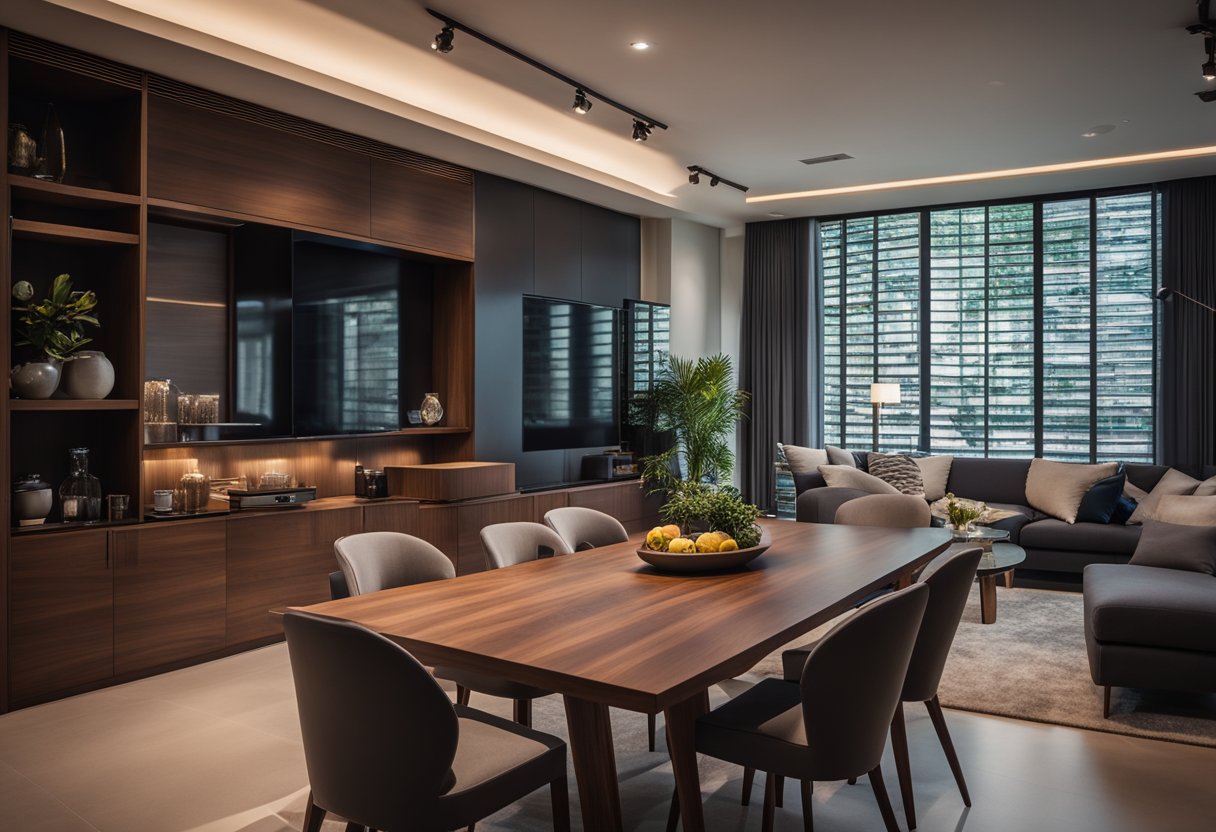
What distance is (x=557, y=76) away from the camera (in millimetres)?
4934

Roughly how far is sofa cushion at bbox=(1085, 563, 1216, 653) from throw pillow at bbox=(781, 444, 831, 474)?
3456 mm

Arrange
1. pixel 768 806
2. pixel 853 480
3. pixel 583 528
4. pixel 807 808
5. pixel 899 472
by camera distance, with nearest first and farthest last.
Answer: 1. pixel 768 806
2. pixel 807 808
3. pixel 583 528
4. pixel 853 480
5. pixel 899 472

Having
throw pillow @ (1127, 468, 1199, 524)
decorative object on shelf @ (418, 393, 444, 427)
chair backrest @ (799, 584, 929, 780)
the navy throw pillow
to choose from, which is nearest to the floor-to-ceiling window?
throw pillow @ (1127, 468, 1199, 524)

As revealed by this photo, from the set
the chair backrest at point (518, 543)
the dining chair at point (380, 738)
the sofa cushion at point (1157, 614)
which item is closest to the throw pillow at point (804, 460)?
the sofa cushion at point (1157, 614)

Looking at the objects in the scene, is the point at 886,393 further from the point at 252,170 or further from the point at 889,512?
the point at 252,170

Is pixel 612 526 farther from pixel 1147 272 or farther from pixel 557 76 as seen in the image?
pixel 1147 272

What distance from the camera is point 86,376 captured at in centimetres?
407

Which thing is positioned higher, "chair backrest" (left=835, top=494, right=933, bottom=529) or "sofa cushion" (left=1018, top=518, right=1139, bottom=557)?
"chair backrest" (left=835, top=494, right=933, bottom=529)

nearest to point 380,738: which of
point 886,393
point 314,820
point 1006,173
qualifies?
point 314,820

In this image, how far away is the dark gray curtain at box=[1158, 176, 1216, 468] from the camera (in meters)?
6.85

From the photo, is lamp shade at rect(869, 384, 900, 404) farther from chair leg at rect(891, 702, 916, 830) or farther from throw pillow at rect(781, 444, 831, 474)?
chair leg at rect(891, 702, 916, 830)

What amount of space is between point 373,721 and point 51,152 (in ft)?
11.5

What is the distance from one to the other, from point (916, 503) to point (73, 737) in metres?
3.56

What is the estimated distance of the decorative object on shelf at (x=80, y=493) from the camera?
4.02 metres
